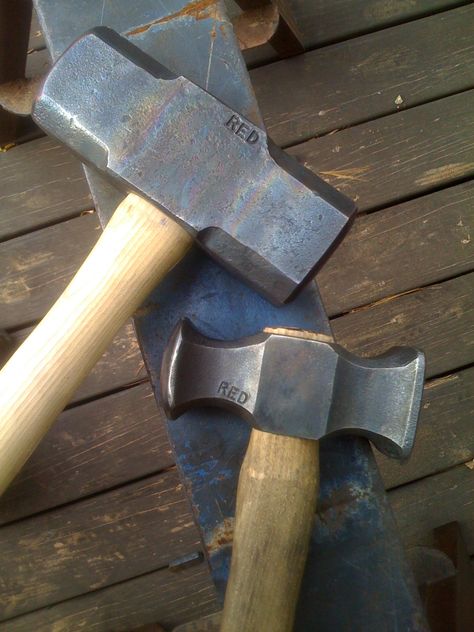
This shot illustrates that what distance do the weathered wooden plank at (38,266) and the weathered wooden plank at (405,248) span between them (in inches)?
27.1

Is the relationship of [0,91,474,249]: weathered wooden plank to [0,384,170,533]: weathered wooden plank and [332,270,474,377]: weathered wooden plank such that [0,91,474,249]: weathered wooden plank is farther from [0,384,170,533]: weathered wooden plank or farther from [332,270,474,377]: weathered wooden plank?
[0,384,170,533]: weathered wooden plank

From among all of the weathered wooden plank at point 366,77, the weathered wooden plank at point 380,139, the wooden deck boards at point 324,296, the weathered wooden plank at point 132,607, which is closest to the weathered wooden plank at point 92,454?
the wooden deck boards at point 324,296

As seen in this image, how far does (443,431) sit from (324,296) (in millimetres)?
503

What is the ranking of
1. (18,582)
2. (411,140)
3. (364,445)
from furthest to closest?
(411,140), (18,582), (364,445)

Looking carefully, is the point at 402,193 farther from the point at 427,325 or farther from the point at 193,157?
the point at 193,157

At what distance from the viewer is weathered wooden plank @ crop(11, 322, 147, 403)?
4.91 ft

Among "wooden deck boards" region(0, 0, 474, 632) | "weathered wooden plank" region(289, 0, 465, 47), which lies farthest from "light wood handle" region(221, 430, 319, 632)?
"weathered wooden plank" region(289, 0, 465, 47)

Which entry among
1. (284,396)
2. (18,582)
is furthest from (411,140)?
(18,582)

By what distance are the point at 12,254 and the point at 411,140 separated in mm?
1165

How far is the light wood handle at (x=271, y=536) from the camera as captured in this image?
30.4 inches

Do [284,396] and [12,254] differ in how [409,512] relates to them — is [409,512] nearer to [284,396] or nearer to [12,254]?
[284,396]

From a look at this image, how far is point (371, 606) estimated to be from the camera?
2.88 ft

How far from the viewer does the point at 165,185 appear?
0.81m

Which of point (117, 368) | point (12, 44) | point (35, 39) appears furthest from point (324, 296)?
point (35, 39)
